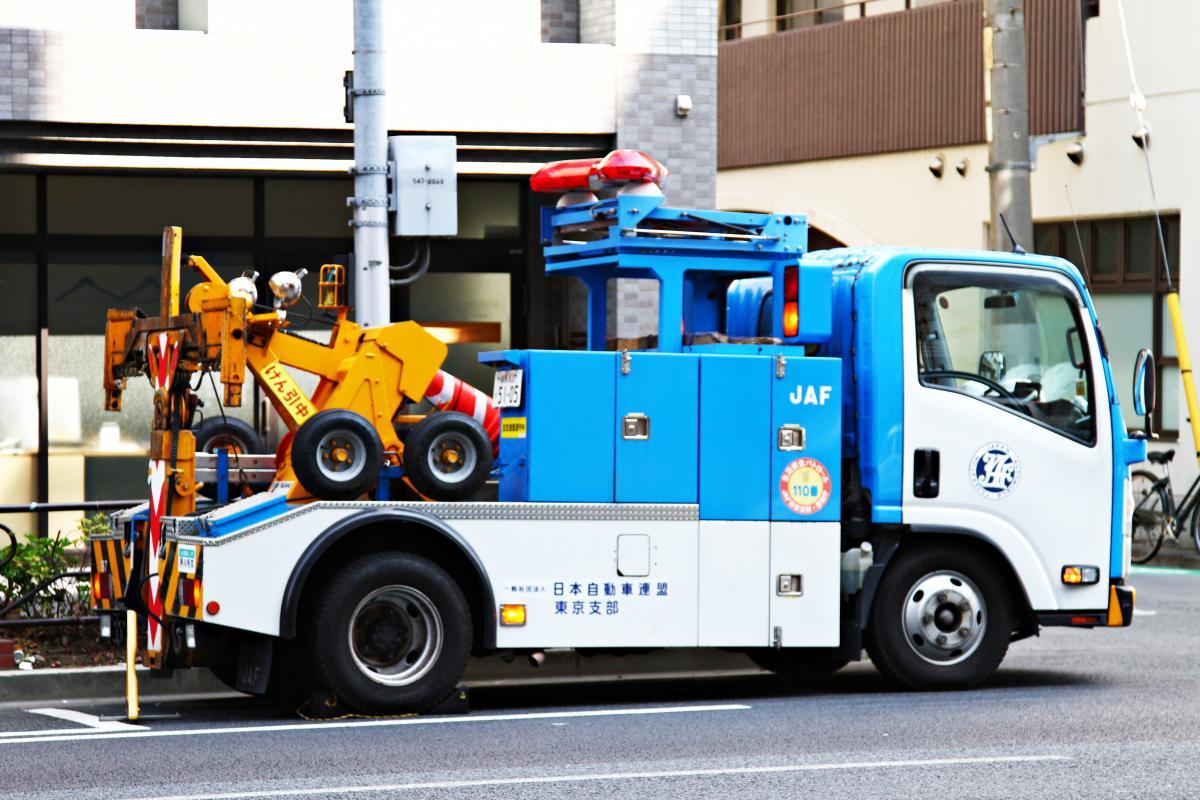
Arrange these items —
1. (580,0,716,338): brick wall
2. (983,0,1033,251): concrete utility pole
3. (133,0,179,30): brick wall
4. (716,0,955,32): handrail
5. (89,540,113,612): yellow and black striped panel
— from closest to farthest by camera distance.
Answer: (89,540,113,612): yellow and black striped panel
(133,0,179,30): brick wall
(580,0,716,338): brick wall
(983,0,1033,251): concrete utility pole
(716,0,955,32): handrail

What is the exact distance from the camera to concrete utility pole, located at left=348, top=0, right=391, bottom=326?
12.1 m

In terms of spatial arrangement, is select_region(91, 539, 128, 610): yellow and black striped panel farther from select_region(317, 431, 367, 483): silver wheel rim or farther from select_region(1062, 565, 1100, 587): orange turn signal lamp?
select_region(1062, 565, 1100, 587): orange turn signal lamp

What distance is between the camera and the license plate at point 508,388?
10898mm

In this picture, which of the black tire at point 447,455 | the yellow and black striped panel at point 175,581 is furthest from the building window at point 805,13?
the yellow and black striped panel at point 175,581

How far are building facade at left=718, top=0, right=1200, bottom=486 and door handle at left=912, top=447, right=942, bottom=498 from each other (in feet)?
37.9

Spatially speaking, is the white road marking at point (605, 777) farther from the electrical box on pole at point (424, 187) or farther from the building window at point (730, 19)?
the building window at point (730, 19)

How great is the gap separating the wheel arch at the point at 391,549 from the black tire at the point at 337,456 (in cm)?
18

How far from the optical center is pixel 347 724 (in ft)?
33.9

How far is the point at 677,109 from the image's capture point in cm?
1694

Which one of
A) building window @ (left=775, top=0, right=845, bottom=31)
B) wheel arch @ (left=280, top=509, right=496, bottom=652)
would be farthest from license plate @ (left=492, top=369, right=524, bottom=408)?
building window @ (left=775, top=0, right=845, bottom=31)

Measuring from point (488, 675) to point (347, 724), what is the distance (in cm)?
211

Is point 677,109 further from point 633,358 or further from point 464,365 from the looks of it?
point 633,358

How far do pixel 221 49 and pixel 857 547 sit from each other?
7193 millimetres

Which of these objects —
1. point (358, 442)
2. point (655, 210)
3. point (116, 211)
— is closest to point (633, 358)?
point (655, 210)
